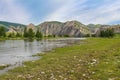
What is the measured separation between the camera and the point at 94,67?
72.3 feet

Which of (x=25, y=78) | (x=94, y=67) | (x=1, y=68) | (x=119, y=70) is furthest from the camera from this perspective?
(x=1, y=68)

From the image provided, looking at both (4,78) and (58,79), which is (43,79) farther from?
(4,78)

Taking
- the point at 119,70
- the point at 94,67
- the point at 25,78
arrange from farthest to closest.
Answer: the point at 94,67
the point at 119,70
the point at 25,78

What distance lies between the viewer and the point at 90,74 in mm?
19031

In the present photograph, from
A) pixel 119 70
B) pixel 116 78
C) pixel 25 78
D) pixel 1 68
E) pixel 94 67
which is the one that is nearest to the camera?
pixel 116 78

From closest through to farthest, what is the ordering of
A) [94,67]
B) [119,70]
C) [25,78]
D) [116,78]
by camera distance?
1. [116,78]
2. [25,78]
3. [119,70]
4. [94,67]

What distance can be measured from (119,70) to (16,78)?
9986mm

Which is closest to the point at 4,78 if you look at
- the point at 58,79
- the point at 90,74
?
the point at 58,79

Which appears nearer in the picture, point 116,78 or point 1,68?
point 116,78

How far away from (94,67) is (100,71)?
6.58ft

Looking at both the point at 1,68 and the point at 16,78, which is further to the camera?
the point at 1,68

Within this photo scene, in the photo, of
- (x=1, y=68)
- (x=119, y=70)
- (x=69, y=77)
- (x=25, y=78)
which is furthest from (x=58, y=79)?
(x=1, y=68)

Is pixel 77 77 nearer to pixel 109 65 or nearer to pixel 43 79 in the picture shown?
pixel 43 79

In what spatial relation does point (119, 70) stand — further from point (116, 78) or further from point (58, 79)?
point (58, 79)
